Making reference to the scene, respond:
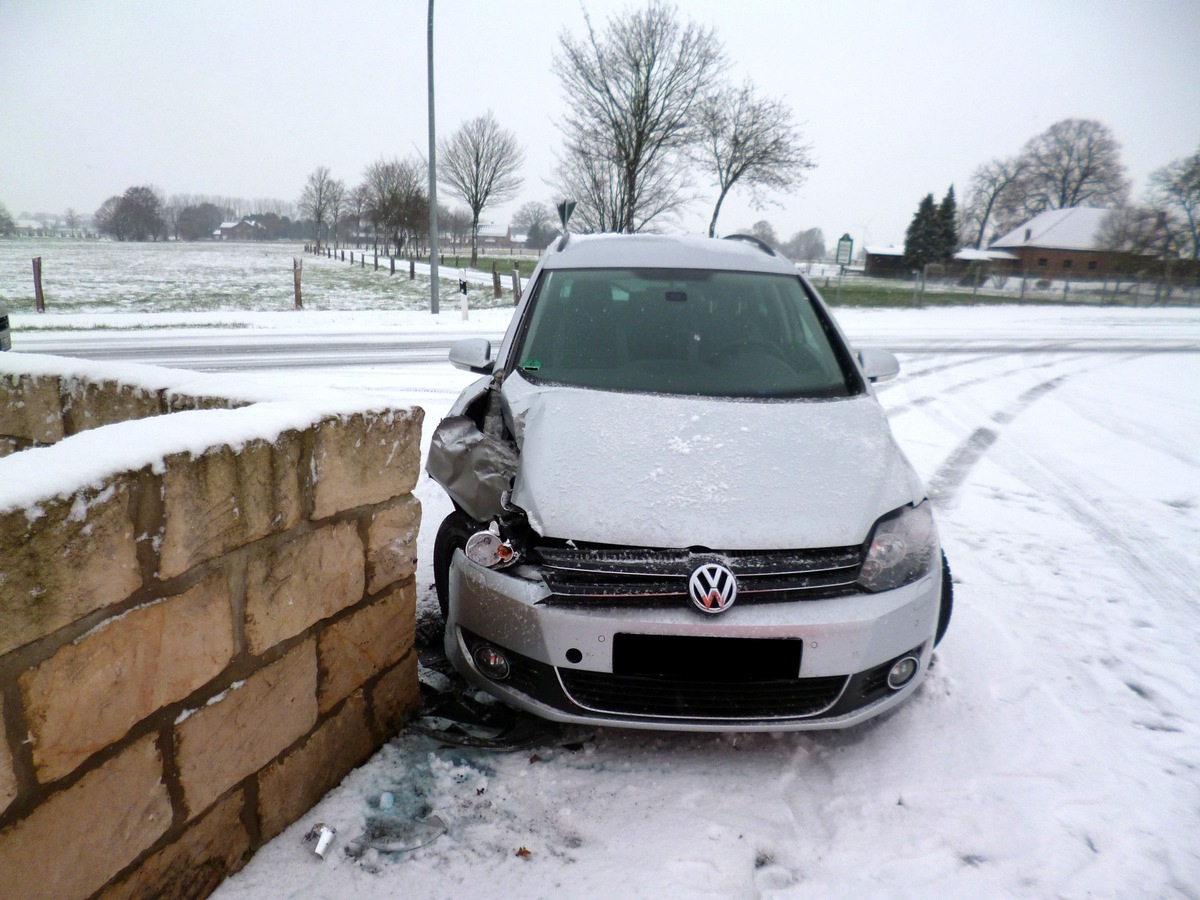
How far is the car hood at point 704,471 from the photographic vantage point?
2.25 metres

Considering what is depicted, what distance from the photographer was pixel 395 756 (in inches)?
93.0

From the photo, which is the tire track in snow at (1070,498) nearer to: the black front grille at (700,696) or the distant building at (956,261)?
the black front grille at (700,696)

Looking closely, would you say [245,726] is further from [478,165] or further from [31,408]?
[478,165]

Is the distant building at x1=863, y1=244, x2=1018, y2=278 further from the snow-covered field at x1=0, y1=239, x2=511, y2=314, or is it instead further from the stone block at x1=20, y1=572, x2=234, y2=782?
the stone block at x1=20, y1=572, x2=234, y2=782

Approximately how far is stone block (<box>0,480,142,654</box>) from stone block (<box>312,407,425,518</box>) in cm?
56

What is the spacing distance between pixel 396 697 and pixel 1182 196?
53331 mm

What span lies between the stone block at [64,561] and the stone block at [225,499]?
0.11 m

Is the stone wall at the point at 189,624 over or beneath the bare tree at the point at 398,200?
beneath

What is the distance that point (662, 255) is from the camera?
4004mm

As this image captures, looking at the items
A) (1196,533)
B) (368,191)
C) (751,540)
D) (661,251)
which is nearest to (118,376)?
(751,540)

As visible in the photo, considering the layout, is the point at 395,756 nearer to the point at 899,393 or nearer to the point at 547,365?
the point at 547,365

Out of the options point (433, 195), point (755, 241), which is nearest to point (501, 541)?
point (755, 241)

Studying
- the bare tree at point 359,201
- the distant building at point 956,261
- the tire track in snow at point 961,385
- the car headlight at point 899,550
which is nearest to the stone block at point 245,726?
the car headlight at point 899,550

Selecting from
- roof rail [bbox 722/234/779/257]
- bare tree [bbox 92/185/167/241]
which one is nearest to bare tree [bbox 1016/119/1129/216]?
roof rail [bbox 722/234/779/257]
